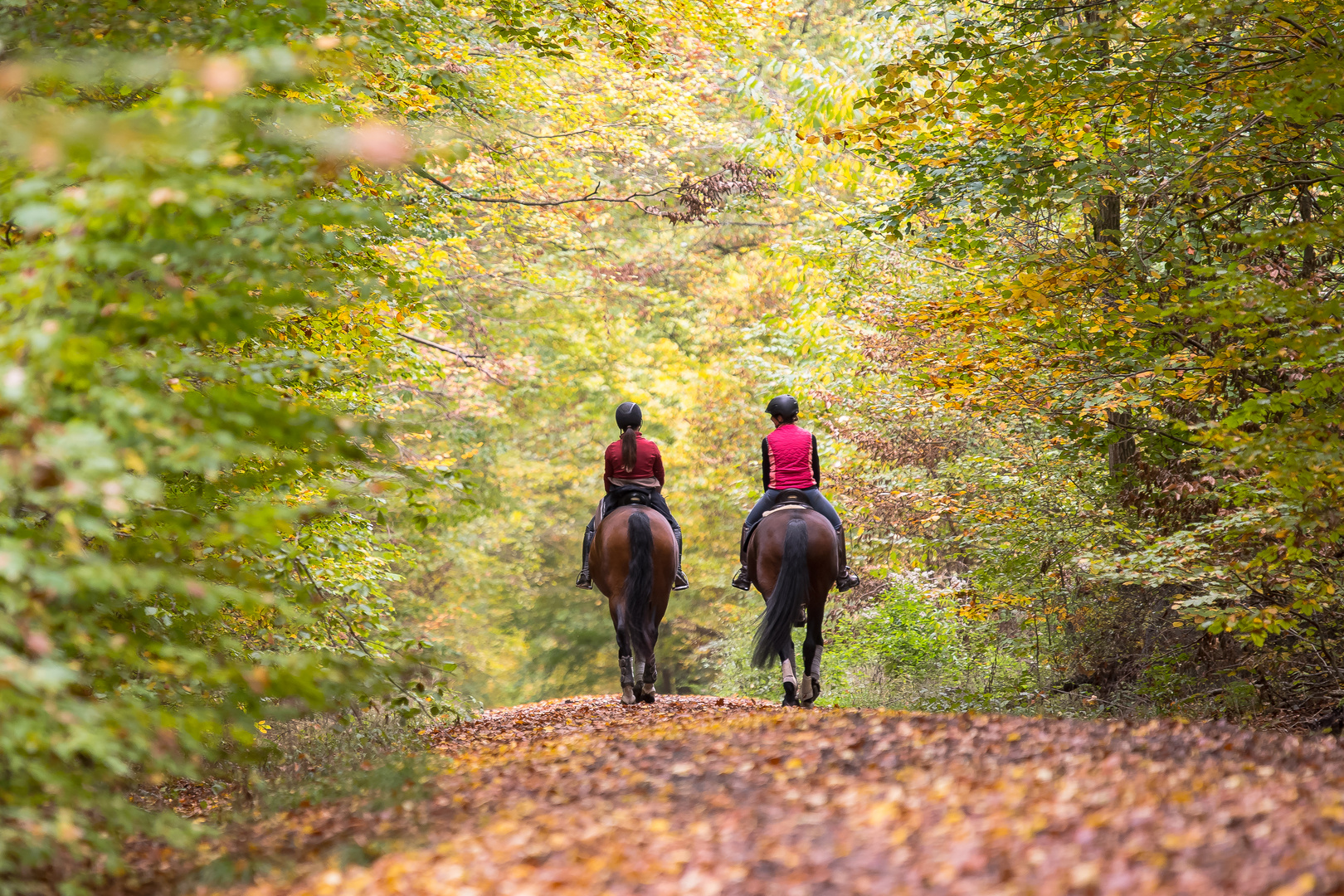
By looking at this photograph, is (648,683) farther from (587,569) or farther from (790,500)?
(790,500)

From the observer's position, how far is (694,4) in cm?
1350

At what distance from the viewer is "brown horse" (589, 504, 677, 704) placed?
435 inches

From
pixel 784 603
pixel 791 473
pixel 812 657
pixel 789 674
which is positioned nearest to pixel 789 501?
pixel 791 473

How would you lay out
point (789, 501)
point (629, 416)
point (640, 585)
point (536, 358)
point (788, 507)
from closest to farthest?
1. point (788, 507)
2. point (789, 501)
3. point (640, 585)
4. point (629, 416)
5. point (536, 358)

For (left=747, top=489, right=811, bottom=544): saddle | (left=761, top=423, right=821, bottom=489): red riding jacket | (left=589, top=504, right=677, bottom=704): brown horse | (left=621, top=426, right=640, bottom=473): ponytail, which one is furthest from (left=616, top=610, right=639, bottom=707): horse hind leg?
(left=761, top=423, right=821, bottom=489): red riding jacket

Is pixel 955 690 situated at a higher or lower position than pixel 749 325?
lower

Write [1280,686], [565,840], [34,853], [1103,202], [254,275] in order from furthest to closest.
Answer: [1103,202]
[1280,686]
[254,275]
[565,840]
[34,853]

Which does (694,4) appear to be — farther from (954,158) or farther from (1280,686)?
(1280,686)

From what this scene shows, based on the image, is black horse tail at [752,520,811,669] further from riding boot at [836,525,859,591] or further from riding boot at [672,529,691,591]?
riding boot at [672,529,691,591]

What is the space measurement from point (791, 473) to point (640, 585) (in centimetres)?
185

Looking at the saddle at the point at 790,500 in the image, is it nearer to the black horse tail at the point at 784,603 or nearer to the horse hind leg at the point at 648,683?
the black horse tail at the point at 784,603

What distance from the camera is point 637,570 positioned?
11.1m

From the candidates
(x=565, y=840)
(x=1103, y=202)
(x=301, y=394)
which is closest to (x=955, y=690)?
(x=1103, y=202)

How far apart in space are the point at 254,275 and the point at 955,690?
10.0 metres
